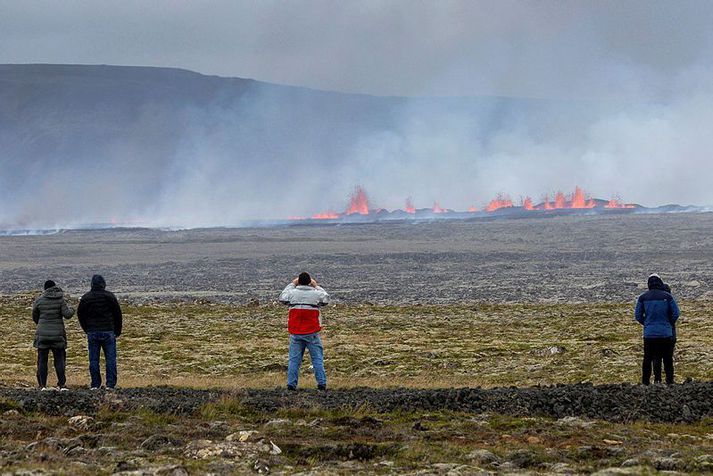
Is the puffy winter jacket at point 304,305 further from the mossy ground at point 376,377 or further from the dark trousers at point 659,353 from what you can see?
the dark trousers at point 659,353

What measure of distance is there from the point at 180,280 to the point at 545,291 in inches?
840

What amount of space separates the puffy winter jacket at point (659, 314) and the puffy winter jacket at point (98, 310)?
8.68m

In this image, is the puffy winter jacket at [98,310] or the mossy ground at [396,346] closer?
the puffy winter jacket at [98,310]

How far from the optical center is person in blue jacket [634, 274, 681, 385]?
601 inches

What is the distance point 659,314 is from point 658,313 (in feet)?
0.07

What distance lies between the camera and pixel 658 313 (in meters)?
15.3

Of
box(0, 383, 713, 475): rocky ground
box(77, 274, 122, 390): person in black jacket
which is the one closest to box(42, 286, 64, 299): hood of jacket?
box(77, 274, 122, 390): person in black jacket

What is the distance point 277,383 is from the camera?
19250 millimetres

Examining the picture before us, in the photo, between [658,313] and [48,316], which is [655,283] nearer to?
[658,313]

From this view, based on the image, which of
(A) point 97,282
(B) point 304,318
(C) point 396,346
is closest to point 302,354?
(B) point 304,318

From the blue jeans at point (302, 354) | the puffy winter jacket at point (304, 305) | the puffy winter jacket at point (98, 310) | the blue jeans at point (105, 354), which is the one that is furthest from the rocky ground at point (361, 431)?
the puffy winter jacket at point (98, 310)

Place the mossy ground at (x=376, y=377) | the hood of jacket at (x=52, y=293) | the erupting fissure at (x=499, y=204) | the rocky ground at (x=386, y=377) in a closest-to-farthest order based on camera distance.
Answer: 1. the mossy ground at (x=376, y=377)
2. the rocky ground at (x=386, y=377)
3. the hood of jacket at (x=52, y=293)
4. the erupting fissure at (x=499, y=204)

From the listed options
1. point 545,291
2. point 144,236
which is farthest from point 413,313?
point 144,236

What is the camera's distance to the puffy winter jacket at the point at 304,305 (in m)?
15.0
